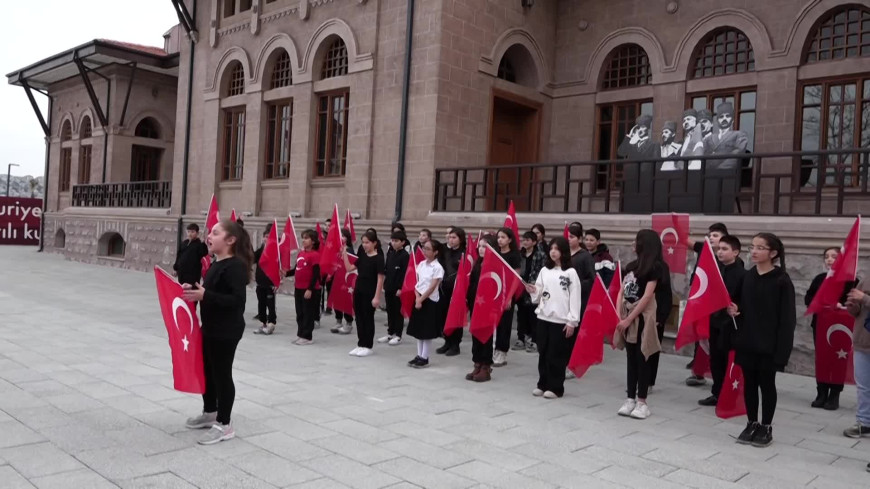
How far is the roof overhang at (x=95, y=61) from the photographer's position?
22688 mm

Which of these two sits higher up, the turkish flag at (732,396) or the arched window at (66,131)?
the arched window at (66,131)

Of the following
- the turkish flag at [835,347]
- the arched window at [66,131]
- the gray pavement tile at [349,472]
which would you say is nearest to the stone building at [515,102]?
the turkish flag at [835,347]

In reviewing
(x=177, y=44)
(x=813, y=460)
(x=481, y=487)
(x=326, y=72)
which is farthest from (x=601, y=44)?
(x=177, y=44)

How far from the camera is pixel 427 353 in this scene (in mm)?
8516

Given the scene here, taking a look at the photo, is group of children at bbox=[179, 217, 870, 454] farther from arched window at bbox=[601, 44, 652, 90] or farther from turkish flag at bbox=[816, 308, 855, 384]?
arched window at bbox=[601, 44, 652, 90]

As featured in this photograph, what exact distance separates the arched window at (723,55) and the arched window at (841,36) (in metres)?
1.05

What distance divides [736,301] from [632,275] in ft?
3.57

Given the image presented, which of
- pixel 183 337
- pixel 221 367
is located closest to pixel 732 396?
pixel 221 367

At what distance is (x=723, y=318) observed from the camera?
6613 millimetres

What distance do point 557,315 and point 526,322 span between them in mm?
3148

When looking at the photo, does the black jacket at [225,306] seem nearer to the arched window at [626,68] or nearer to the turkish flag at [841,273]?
the turkish flag at [841,273]

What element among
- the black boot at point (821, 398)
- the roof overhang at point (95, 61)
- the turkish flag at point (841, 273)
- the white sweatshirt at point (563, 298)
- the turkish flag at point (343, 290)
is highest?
the roof overhang at point (95, 61)

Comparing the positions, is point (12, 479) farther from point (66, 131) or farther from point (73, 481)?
point (66, 131)

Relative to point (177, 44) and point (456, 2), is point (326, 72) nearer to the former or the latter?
point (456, 2)
